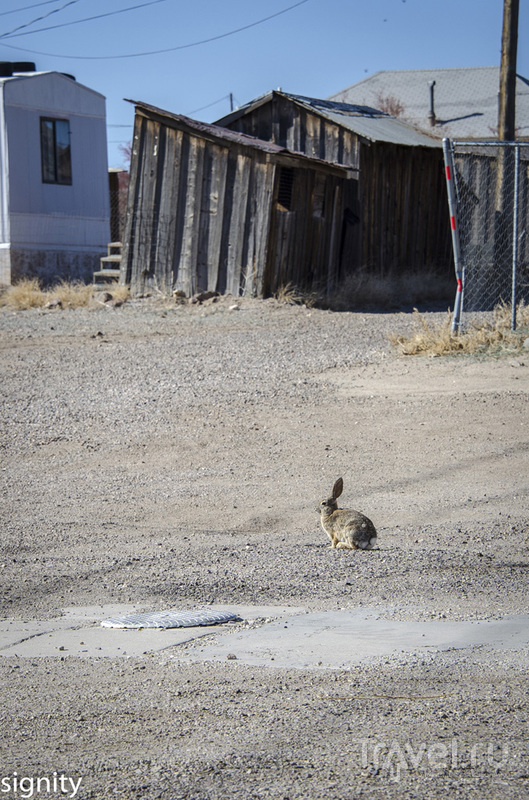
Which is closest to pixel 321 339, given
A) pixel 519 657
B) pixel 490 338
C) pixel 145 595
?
pixel 490 338

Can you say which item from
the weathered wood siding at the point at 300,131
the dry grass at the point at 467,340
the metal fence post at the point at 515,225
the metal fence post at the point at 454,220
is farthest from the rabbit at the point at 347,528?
the weathered wood siding at the point at 300,131

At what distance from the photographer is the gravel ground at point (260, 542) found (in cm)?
277

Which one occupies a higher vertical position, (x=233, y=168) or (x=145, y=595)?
(x=233, y=168)

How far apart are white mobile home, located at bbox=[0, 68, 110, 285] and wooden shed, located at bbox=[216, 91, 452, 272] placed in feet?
15.9

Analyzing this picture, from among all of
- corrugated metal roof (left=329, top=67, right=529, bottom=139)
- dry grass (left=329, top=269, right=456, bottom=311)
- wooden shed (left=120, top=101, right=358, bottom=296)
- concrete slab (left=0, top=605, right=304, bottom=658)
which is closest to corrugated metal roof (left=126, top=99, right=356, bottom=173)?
wooden shed (left=120, top=101, right=358, bottom=296)

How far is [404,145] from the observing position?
68.8 ft

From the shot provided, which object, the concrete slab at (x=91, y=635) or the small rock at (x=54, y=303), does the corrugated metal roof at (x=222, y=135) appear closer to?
the small rock at (x=54, y=303)

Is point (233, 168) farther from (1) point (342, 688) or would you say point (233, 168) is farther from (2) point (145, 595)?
(1) point (342, 688)

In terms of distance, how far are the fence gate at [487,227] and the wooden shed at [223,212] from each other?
138 inches

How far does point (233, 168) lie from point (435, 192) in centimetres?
714

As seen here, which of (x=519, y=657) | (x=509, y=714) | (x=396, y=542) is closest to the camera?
(x=509, y=714)

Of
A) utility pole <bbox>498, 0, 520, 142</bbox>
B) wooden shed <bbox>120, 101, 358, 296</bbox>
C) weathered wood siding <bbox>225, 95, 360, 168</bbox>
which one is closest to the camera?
utility pole <bbox>498, 0, 520, 142</bbox>

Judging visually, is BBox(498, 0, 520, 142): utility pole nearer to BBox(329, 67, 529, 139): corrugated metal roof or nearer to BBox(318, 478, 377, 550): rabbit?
BBox(318, 478, 377, 550): rabbit

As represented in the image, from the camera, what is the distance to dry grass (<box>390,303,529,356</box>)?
38.5ft
